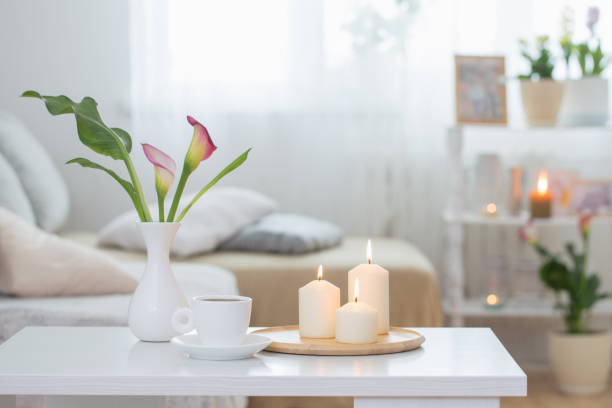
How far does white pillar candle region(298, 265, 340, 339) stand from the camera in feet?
3.59

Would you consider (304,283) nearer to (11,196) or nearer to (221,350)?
(11,196)

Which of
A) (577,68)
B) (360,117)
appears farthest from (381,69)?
(577,68)

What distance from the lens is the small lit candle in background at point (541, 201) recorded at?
2680mm

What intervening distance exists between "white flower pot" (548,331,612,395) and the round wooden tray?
162 centimetres

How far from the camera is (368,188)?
304cm

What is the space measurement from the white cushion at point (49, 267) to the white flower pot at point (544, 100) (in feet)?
5.09

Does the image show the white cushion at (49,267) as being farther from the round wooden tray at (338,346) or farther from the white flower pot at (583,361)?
the white flower pot at (583,361)

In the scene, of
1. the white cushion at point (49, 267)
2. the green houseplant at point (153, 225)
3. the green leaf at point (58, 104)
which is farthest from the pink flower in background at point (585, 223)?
the green leaf at point (58, 104)

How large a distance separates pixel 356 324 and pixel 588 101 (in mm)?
1893

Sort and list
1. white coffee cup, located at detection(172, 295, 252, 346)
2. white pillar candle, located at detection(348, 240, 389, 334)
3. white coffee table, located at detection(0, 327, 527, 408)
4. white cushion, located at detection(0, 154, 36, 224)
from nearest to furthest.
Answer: white coffee table, located at detection(0, 327, 527, 408)
white coffee cup, located at detection(172, 295, 252, 346)
white pillar candle, located at detection(348, 240, 389, 334)
white cushion, located at detection(0, 154, 36, 224)

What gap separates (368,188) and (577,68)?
2.90ft

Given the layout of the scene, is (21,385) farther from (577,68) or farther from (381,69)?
(577,68)

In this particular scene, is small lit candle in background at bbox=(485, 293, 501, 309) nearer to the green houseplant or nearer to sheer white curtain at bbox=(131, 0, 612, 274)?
sheer white curtain at bbox=(131, 0, 612, 274)

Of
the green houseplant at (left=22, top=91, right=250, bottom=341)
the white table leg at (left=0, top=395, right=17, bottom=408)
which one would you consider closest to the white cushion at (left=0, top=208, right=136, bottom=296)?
the white table leg at (left=0, top=395, right=17, bottom=408)
